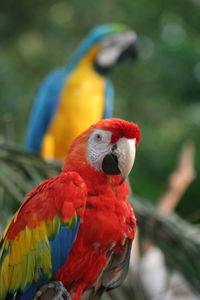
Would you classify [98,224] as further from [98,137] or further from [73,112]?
[73,112]

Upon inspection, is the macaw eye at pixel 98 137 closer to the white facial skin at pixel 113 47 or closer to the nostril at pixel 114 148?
the nostril at pixel 114 148

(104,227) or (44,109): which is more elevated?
(44,109)

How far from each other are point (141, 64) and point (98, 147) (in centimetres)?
544

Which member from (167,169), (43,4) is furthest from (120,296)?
(43,4)

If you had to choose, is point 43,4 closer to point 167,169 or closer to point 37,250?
A: point 167,169

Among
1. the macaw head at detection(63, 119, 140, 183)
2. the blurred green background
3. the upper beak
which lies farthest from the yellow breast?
the blurred green background

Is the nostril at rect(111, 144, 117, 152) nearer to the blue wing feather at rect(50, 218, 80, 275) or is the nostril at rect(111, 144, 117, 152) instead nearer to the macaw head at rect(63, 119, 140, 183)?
the macaw head at rect(63, 119, 140, 183)

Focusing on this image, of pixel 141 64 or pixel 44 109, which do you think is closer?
pixel 44 109

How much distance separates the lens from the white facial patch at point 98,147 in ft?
4.70

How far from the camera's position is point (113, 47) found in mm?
3195

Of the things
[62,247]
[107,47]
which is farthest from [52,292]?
[107,47]

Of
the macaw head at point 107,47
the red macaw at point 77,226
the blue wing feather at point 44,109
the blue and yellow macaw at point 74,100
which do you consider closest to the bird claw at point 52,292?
the red macaw at point 77,226

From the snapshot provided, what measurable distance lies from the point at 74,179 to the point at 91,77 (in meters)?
1.68

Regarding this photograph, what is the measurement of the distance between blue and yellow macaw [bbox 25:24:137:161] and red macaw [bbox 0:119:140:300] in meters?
1.38
